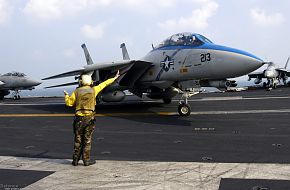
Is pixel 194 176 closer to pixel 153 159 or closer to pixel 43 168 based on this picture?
pixel 153 159

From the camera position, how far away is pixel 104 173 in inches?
220

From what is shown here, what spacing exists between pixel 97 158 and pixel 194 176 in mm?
2599

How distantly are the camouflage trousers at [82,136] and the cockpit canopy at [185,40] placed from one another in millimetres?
8465

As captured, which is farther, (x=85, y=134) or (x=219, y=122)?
(x=219, y=122)

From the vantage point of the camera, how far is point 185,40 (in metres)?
14.0

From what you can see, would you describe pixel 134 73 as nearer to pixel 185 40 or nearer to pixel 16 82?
pixel 185 40

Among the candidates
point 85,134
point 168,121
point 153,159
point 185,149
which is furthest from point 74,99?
point 168,121

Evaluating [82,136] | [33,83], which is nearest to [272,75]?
[33,83]

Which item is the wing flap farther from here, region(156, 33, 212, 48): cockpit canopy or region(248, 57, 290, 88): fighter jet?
region(248, 57, 290, 88): fighter jet

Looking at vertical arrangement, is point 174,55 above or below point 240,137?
above

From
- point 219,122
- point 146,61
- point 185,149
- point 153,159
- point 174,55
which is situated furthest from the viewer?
point 146,61

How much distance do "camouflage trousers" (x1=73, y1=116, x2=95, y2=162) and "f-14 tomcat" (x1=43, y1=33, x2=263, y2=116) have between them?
24.5ft

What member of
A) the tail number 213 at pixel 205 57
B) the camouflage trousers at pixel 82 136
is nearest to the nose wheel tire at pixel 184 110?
the tail number 213 at pixel 205 57

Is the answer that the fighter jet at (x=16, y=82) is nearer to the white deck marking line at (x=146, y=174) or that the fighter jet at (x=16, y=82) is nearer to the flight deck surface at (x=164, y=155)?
the flight deck surface at (x=164, y=155)
